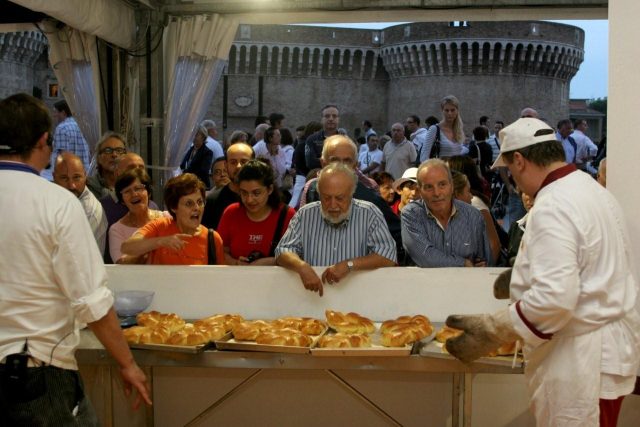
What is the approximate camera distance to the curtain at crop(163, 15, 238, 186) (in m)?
7.81

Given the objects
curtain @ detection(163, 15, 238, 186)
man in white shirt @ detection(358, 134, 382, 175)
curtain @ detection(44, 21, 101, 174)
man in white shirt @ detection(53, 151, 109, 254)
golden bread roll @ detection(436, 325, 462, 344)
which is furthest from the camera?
man in white shirt @ detection(358, 134, 382, 175)

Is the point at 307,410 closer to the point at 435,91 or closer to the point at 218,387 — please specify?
the point at 218,387

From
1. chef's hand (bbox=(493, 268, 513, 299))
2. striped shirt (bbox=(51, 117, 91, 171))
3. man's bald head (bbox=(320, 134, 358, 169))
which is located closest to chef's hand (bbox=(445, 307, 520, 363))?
chef's hand (bbox=(493, 268, 513, 299))

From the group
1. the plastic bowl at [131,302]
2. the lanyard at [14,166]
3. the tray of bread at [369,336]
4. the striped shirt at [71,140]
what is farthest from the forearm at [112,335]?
the striped shirt at [71,140]

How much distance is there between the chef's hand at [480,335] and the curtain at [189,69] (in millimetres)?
5182

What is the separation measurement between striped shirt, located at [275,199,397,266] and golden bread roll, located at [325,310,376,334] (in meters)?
0.46

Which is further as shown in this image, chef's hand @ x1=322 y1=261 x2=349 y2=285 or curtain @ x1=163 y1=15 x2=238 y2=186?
curtain @ x1=163 y1=15 x2=238 y2=186

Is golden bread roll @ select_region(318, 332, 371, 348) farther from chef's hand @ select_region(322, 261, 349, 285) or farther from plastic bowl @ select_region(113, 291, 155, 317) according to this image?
plastic bowl @ select_region(113, 291, 155, 317)

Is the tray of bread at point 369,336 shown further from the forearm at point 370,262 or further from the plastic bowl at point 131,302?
the plastic bowl at point 131,302

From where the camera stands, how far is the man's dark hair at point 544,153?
2.77 metres

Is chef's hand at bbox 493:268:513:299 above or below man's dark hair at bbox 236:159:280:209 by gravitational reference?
below

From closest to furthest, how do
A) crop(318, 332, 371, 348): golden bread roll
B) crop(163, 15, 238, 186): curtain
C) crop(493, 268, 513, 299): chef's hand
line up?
1. crop(493, 268, 513, 299): chef's hand
2. crop(318, 332, 371, 348): golden bread roll
3. crop(163, 15, 238, 186): curtain

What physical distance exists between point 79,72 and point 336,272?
4601 millimetres

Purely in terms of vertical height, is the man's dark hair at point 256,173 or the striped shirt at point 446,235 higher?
the man's dark hair at point 256,173
